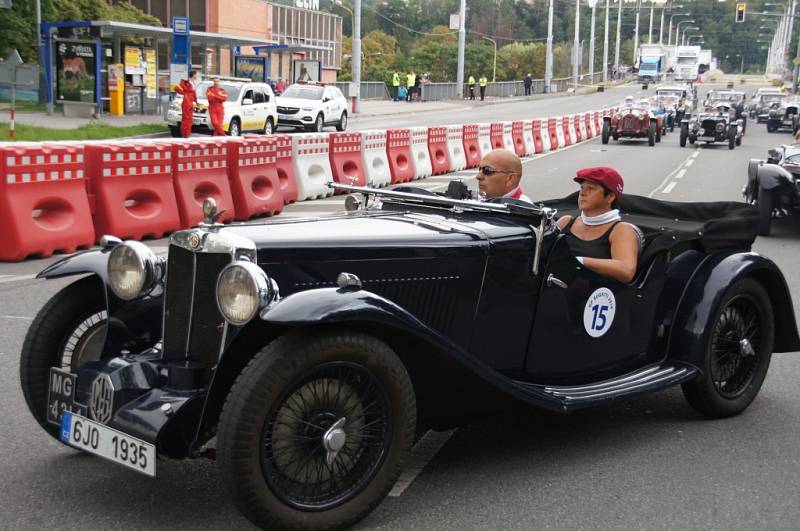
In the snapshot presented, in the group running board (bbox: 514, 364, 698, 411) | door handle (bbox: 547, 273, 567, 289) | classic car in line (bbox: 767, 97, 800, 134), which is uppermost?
classic car in line (bbox: 767, 97, 800, 134)

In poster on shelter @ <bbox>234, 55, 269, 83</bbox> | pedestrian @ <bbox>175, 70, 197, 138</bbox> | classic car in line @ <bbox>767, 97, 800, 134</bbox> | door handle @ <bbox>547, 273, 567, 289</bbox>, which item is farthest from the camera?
classic car in line @ <bbox>767, 97, 800, 134</bbox>

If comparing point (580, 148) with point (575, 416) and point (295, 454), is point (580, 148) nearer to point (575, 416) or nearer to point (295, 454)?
point (575, 416)

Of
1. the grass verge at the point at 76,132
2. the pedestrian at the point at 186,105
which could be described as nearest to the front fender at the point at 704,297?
the grass verge at the point at 76,132

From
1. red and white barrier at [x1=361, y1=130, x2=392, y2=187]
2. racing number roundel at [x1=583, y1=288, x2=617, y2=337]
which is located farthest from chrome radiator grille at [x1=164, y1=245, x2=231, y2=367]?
red and white barrier at [x1=361, y1=130, x2=392, y2=187]

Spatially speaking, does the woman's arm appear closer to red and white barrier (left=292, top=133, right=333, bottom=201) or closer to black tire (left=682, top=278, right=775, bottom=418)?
black tire (left=682, top=278, right=775, bottom=418)

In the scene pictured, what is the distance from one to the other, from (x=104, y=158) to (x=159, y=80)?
27667mm

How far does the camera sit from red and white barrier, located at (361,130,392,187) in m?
16.9

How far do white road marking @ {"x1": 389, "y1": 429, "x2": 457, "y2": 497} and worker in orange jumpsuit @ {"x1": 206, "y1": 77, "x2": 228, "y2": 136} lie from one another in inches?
839

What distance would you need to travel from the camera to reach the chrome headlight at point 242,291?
136 inches

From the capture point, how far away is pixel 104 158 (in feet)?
33.5

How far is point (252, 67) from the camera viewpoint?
3934cm

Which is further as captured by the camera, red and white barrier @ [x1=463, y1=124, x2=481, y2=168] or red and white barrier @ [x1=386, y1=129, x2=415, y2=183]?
red and white barrier @ [x1=463, y1=124, x2=481, y2=168]

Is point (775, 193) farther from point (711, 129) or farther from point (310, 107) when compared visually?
point (310, 107)

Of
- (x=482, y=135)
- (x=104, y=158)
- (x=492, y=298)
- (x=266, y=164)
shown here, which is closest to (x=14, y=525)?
(x=492, y=298)
